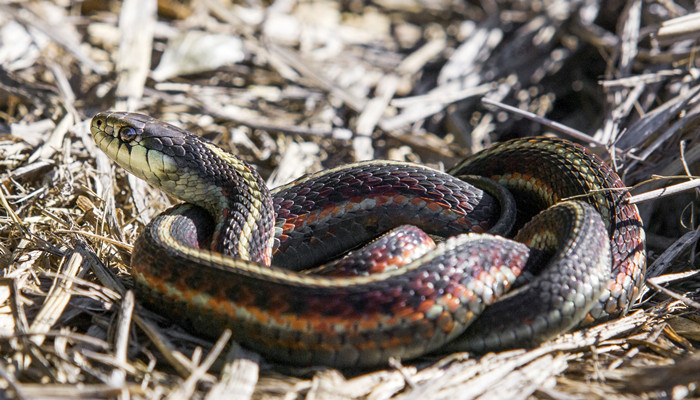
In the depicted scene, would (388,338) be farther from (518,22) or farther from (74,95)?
(518,22)

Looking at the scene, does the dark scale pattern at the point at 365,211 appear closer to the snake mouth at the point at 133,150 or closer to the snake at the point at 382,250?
the snake at the point at 382,250

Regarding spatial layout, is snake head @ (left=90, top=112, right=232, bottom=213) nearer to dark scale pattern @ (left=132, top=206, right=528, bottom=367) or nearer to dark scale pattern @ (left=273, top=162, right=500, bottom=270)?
dark scale pattern @ (left=273, top=162, right=500, bottom=270)

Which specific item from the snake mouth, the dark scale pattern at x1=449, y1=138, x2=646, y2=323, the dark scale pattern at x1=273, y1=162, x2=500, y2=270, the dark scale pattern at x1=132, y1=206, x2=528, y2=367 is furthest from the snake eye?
the dark scale pattern at x1=449, y1=138, x2=646, y2=323

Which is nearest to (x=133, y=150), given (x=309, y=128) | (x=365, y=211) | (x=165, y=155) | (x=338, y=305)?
(x=165, y=155)

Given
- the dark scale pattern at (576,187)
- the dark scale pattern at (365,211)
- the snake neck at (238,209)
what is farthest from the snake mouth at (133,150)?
the dark scale pattern at (576,187)

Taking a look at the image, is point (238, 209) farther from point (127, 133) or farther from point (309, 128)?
point (309, 128)
